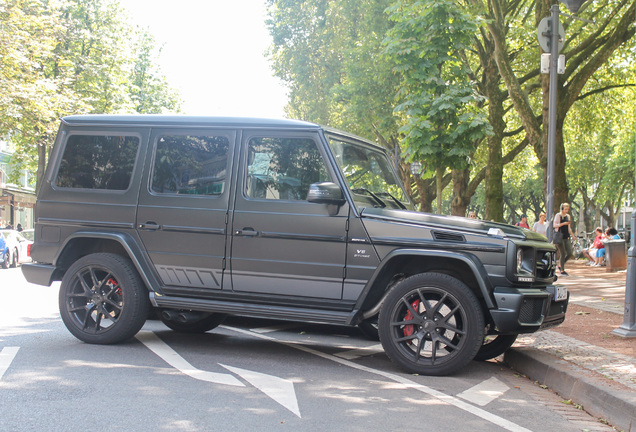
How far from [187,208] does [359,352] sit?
7.56 ft

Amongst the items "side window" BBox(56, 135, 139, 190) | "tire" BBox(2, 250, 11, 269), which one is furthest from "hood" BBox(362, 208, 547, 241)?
"tire" BBox(2, 250, 11, 269)

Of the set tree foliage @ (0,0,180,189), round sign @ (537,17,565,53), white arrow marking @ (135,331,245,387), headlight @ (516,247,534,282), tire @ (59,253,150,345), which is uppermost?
tree foliage @ (0,0,180,189)

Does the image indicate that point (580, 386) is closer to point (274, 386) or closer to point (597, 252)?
point (274, 386)

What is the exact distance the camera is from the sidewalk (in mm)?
5188

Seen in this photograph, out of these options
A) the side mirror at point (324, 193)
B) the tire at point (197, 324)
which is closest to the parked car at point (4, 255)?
the tire at point (197, 324)

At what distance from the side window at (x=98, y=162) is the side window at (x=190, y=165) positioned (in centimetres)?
33

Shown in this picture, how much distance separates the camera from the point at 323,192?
6270mm

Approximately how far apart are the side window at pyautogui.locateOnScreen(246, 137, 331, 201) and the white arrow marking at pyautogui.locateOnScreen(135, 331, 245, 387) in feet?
5.39

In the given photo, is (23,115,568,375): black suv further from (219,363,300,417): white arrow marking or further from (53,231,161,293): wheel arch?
(219,363,300,417): white arrow marking

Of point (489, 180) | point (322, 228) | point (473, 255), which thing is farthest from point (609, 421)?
point (489, 180)

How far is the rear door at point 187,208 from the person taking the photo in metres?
6.93

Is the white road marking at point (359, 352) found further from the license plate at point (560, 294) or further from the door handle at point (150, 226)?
the door handle at point (150, 226)

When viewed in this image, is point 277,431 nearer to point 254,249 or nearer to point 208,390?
point 208,390

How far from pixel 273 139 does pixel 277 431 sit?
3217mm
